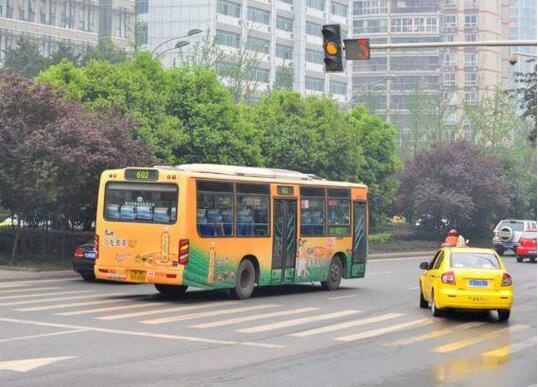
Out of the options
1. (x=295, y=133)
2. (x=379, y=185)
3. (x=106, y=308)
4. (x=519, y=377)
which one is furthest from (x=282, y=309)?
(x=379, y=185)

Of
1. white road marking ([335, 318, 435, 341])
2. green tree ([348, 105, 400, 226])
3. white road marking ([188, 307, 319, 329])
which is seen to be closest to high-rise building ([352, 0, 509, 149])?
green tree ([348, 105, 400, 226])

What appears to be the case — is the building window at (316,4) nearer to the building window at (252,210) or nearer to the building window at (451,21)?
the building window at (451,21)

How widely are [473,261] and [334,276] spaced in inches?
328

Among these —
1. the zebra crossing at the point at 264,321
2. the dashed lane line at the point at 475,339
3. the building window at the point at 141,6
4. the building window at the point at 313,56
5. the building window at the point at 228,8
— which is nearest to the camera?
the dashed lane line at the point at 475,339

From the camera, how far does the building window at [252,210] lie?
25.4 meters


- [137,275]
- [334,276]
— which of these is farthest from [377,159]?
[137,275]

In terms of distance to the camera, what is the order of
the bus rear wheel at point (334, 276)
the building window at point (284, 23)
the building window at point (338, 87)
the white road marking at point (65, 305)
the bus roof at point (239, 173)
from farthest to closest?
the building window at point (338, 87) → the building window at point (284, 23) → the bus rear wheel at point (334, 276) → the bus roof at point (239, 173) → the white road marking at point (65, 305)

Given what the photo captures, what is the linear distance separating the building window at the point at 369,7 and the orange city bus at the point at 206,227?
454 feet

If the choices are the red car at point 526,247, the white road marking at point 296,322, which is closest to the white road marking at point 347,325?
the white road marking at point 296,322

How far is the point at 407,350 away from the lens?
16.7m

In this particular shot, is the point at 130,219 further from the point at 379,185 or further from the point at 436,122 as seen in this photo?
the point at 436,122

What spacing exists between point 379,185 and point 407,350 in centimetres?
4865

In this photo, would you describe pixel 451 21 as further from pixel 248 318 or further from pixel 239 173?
pixel 248 318

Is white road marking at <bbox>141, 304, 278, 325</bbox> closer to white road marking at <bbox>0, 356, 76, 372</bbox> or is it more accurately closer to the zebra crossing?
the zebra crossing
